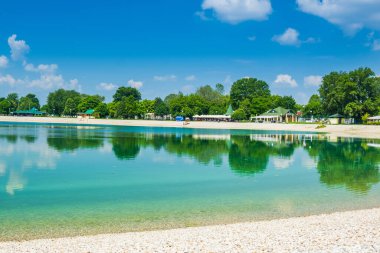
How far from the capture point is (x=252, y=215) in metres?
14.4

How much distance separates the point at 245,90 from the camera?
147875 mm

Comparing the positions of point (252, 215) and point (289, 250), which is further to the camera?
point (252, 215)

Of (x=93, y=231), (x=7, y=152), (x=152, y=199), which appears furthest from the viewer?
(x=7, y=152)

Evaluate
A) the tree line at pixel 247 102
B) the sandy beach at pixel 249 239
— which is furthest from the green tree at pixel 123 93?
the sandy beach at pixel 249 239

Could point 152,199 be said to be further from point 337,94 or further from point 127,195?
point 337,94

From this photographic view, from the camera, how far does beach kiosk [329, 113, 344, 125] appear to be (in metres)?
105

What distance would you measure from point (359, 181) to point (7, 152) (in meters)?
28.9

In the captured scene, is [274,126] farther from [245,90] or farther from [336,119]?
[245,90]

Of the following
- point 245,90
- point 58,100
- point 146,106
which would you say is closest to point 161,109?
point 146,106

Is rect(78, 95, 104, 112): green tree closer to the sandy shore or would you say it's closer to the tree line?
the tree line

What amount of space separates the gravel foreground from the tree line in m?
89.6

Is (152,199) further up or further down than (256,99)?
further down

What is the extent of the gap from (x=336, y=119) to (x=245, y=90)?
47098mm

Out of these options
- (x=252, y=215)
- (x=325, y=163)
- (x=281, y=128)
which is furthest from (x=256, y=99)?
(x=252, y=215)
